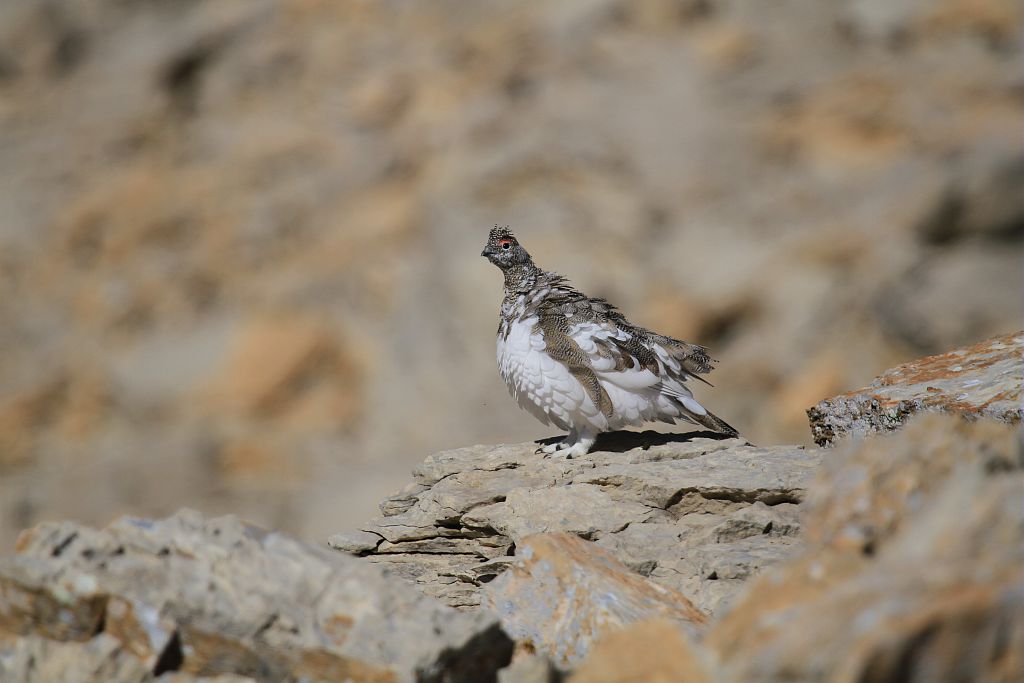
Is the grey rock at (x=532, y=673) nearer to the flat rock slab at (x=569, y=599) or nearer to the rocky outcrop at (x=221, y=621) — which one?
the rocky outcrop at (x=221, y=621)

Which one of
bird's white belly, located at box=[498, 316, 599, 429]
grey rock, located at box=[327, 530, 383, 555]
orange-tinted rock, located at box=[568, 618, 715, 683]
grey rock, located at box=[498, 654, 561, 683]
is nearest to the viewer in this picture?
orange-tinted rock, located at box=[568, 618, 715, 683]

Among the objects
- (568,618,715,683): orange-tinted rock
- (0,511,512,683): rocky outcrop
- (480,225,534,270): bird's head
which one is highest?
(480,225,534,270): bird's head

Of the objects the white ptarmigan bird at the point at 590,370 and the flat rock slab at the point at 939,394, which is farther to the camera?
the white ptarmigan bird at the point at 590,370

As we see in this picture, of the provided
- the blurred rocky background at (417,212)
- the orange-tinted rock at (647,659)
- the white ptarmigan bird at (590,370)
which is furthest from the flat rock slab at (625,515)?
the blurred rocky background at (417,212)

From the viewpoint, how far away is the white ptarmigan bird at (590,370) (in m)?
6.33

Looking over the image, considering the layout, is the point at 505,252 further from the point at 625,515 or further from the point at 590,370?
the point at 625,515

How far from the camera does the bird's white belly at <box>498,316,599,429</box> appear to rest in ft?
20.6

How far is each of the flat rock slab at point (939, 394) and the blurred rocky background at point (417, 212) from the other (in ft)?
23.5

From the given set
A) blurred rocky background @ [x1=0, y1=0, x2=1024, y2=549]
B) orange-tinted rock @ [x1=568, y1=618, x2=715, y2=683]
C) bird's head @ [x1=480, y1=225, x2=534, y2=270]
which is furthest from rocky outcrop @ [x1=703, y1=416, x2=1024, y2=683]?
blurred rocky background @ [x1=0, y1=0, x2=1024, y2=549]

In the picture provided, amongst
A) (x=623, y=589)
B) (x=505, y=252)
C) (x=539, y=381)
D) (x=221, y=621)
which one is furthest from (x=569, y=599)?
(x=505, y=252)

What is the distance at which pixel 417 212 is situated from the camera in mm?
15312

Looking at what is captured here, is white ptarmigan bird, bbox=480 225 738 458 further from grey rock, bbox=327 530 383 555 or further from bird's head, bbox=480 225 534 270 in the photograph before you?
grey rock, bbox=327 530 383 555

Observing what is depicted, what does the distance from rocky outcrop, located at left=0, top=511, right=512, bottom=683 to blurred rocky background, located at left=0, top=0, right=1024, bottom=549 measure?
33.0 ft

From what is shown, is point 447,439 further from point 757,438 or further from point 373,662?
point 373,662
